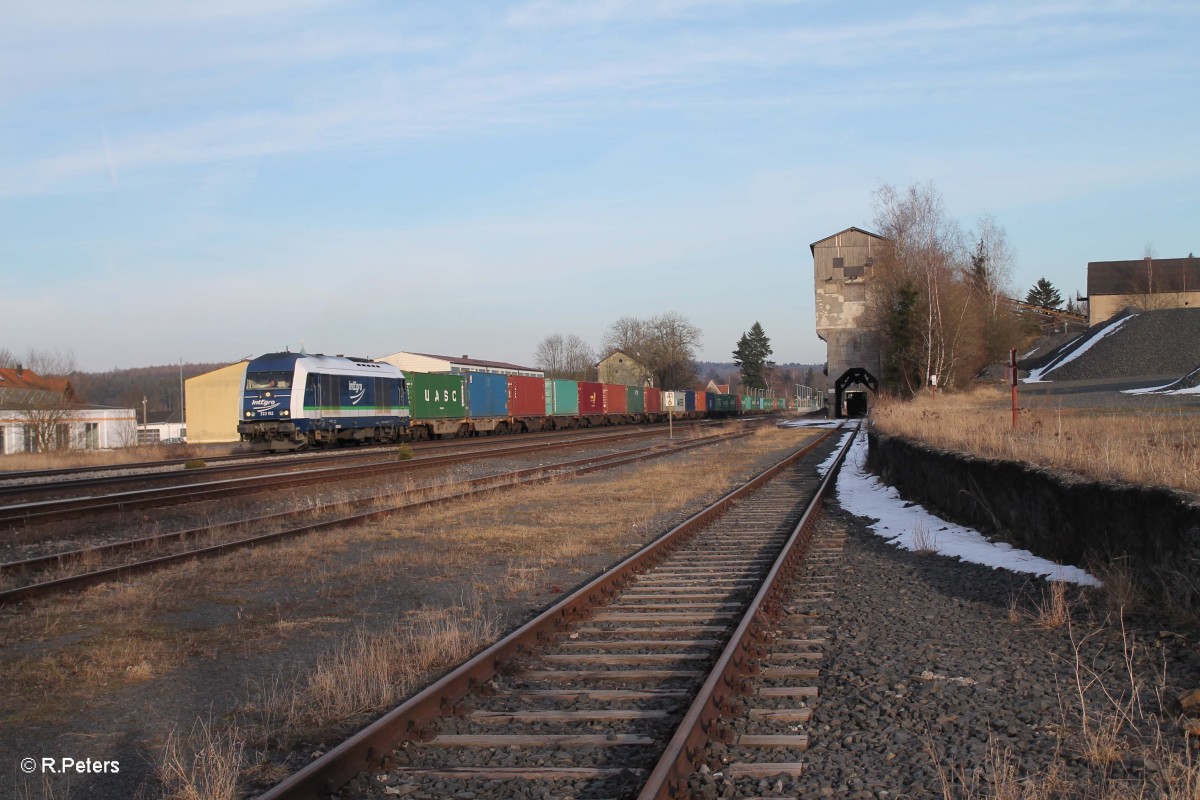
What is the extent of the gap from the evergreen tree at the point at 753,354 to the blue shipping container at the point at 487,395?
110304mm

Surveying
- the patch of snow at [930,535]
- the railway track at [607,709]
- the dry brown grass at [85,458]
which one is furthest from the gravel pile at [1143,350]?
the railway track at [607,709]

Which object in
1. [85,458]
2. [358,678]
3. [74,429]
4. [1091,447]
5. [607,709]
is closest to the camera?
[607,709]

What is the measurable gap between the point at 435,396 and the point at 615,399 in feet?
76.3

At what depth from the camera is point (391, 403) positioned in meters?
35.4

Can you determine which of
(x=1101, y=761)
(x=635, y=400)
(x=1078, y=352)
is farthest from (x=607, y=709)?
(x=1078, y=352)

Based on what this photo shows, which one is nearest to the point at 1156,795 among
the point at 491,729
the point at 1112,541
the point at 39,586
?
the point at 491,729

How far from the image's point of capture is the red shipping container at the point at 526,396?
154 ft

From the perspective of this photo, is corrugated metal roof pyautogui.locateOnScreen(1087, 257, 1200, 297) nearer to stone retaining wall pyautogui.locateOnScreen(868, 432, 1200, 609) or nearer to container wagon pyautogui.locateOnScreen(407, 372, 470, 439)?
container wagon pyautogui.locateOnScreen(407, 372, 470, 439)

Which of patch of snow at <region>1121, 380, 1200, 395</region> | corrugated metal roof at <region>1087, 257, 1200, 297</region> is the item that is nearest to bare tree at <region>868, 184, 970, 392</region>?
patch of snow at <region>1121, 380, 1200, 395</region>

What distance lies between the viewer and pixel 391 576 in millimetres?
9664

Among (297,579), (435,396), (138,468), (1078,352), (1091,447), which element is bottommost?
(297,579)

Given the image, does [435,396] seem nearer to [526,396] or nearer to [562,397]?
[526,396]

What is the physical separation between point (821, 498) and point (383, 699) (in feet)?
38.6

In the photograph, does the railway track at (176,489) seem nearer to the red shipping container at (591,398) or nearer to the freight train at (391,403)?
the freight train at (391,403)
